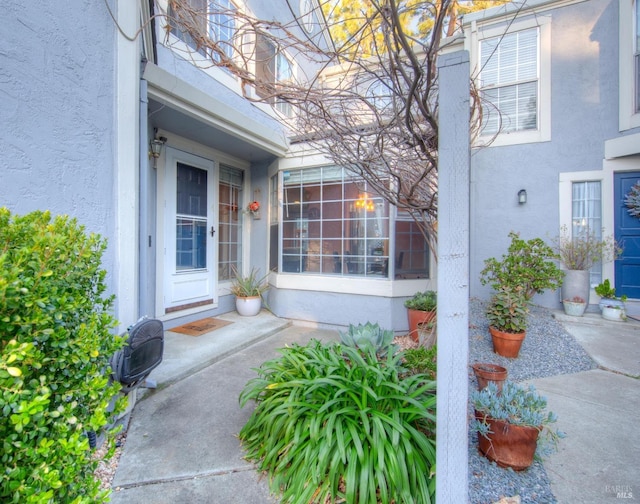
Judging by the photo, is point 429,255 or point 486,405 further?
point 429,255

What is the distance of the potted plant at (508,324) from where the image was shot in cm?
367

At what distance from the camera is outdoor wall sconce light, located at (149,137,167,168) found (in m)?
4.41

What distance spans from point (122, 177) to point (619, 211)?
7.19 metres

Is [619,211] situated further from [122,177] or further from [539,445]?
[122,177]

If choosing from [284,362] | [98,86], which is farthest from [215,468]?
[98,86]

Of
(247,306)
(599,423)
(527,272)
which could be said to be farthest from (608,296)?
(247,306)

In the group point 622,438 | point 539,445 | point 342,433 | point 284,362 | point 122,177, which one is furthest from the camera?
point 284,362

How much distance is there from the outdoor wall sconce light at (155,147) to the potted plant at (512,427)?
16.1 ft

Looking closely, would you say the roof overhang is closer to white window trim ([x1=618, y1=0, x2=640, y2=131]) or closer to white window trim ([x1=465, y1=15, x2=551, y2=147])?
white window trim ([x1=465, y1=15, x2=551, y2=147])

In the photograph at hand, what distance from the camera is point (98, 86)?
227 cm

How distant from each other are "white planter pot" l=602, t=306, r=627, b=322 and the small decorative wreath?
159 cm

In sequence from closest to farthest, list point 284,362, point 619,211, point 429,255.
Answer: point 284,362 < point 619,211 < point 429,255

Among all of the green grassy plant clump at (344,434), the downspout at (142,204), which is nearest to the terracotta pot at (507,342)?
the green grassy plant clump at (344,434)

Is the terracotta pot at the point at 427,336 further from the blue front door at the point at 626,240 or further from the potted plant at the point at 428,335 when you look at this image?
the blue front door at the point at 626,240
